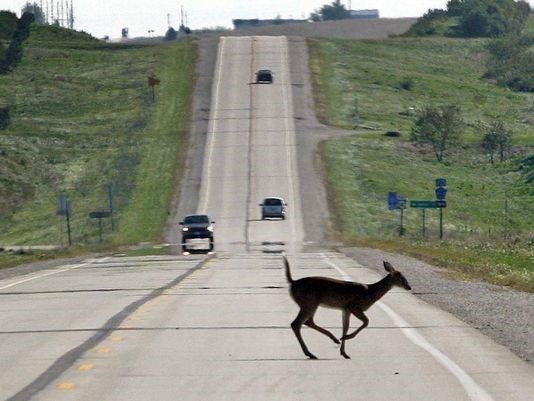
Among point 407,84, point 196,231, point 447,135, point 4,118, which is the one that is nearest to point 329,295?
point 196,231

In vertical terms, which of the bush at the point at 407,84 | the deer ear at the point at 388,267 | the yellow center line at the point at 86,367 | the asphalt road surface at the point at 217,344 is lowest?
the asphalt road surface at the point at 217,344

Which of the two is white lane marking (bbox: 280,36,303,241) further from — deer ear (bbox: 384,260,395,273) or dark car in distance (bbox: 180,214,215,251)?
deer ear (bbox: 384,260,395,273)

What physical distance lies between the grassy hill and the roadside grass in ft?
34.3

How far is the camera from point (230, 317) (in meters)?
22.7

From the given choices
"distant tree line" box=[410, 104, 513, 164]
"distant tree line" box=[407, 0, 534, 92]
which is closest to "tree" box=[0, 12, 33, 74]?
"distant tree line" box=[410, 104, 513, 164]

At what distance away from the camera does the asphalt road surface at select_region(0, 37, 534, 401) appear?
14438mm

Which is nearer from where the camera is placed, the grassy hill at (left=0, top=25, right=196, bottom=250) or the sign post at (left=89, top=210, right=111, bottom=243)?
the sign post at (left=89, top=210, right=111, bottom=243)

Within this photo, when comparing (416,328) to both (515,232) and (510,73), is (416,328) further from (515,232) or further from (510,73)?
(510,73)

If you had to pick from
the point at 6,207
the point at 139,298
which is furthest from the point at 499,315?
the point at 6,207

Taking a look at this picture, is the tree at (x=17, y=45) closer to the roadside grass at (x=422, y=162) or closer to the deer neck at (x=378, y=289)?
the roadside grass at (x=422, y=162)

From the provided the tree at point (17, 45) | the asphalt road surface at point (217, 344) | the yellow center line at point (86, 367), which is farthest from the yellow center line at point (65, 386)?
the tree at point (17, 45)

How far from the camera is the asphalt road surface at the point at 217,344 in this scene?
47.4ft

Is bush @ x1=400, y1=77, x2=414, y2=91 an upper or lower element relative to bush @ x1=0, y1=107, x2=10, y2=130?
upper

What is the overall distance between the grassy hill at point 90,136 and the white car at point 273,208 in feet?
16.5
